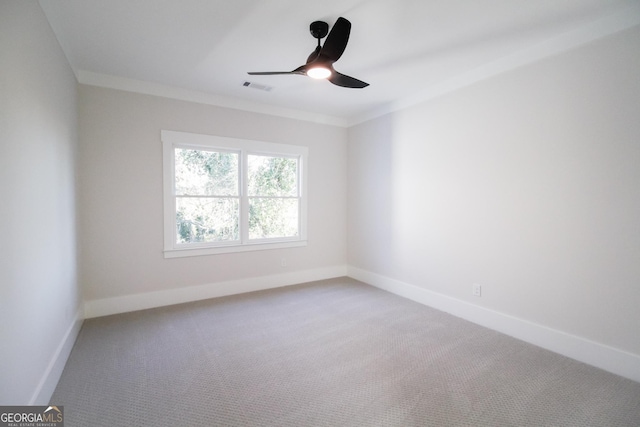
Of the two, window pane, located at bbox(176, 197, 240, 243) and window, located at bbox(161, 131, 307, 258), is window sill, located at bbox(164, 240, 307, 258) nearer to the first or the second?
window, located at bbox(161, 131, 307, 258)

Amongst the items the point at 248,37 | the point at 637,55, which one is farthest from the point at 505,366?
the point at 248,37

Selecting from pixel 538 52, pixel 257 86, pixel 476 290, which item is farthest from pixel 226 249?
pixel 538 52

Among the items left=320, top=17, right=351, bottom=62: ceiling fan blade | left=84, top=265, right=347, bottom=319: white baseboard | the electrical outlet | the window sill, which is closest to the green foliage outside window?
the window sill

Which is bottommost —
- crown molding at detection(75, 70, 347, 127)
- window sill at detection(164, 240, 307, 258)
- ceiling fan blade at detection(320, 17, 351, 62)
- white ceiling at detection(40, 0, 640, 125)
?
window sill at detection(164, 240, 307, 258)

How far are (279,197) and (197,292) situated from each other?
68.6 inches

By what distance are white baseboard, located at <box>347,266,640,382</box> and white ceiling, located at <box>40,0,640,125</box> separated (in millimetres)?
2461

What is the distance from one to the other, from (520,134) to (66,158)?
420 cm

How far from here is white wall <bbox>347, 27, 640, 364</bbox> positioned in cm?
221

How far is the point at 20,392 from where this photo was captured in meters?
1.54

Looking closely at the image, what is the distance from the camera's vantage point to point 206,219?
13.0ft

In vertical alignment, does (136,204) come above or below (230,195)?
below

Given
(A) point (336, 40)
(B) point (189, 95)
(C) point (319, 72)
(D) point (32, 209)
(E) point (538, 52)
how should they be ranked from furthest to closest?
(B) point (189, 95) < (E) point (538, 52) < (C) point (319, 72) < (A) point (336, 40) < (D) point (32, 209)

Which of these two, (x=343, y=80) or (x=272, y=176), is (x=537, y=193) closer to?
(x=343, y=80)

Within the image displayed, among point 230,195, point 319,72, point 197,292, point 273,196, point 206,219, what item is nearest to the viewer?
point 319,72
